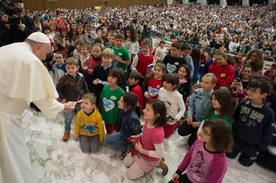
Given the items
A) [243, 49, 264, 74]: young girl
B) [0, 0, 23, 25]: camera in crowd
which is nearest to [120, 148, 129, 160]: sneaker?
[0, 0, 23, 25]: camera in crowd

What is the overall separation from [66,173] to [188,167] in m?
1.61

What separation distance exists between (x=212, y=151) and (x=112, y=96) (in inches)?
72.5

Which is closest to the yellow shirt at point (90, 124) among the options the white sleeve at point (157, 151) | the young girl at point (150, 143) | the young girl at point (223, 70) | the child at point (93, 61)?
the young girl at point (150, 143)

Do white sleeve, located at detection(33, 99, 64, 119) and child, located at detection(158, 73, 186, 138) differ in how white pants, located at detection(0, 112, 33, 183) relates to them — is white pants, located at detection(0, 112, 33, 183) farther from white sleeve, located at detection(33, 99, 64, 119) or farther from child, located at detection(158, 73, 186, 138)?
child, located at detection(158, 73, 186, 138)

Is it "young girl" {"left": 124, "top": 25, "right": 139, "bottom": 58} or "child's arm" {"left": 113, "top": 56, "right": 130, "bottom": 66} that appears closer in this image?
"child's arm" {"left": 113, "top": 56, "right": 130, "bottom": 66}

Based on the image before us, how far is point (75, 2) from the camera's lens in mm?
27844

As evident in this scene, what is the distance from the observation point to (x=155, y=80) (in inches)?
162

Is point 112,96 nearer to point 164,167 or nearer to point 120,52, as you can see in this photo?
point 164,167

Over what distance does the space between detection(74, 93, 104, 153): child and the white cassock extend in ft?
2.91

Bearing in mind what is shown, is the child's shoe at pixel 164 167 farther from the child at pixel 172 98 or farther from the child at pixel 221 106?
the child at pixel 221 106

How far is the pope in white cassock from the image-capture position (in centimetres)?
222

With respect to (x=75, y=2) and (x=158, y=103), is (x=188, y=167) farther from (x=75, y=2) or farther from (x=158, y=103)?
(x=75, y=2)

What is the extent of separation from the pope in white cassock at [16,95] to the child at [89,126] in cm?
85

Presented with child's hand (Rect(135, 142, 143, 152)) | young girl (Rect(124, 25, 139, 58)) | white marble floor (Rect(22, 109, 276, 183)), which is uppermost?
young girl (Rect(124, 25, 139, 58))
